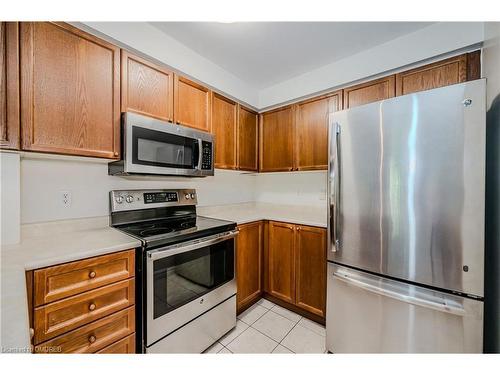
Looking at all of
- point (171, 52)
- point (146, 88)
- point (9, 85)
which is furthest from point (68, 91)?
point (171, 52)

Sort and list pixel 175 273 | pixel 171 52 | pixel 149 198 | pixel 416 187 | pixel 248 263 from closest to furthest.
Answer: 1. pixel 416 187
2. pixel 175 273
3. pixel 171 52
4. pixel 149 198
5. pixel 248 263

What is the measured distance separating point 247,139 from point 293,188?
827 mm

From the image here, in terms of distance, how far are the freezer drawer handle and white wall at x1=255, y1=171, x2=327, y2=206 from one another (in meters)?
1.08

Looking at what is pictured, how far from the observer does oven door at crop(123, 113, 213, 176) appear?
1.39 meters

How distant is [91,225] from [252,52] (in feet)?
6.18

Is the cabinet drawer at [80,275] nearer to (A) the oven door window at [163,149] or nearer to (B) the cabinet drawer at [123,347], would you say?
(B) the cabinet drawer at [123,347]

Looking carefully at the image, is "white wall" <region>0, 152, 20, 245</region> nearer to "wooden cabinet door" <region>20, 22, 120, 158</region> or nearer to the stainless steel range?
"wooden cabinet door" <region>20, 22, 120, 158</region>

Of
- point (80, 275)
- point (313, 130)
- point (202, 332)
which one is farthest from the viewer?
point (313, 130)

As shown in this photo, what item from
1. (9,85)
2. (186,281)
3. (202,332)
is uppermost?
(9,85)

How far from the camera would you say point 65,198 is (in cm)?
140

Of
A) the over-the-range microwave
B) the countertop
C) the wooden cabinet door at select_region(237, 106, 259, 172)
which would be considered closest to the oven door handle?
the countertop

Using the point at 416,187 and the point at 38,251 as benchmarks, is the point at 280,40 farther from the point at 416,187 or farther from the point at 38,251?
the point at 38,251

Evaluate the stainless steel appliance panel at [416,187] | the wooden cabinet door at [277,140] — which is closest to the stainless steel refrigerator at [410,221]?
the stainless steel appliance panel at [416,187]

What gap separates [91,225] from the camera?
4.88ft
